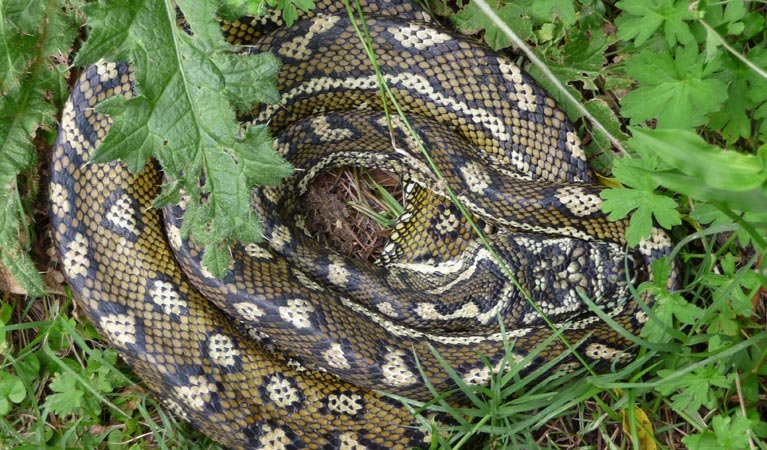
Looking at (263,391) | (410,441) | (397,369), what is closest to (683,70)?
(397,369)

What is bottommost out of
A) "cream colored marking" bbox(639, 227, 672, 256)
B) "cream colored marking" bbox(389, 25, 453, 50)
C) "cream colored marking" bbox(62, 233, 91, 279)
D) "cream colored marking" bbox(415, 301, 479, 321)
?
"cream colored marking" bbox(415, 301, 479, 321)

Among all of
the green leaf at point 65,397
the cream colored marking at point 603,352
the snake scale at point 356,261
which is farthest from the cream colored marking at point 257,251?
the cream colored marking at point 603,352

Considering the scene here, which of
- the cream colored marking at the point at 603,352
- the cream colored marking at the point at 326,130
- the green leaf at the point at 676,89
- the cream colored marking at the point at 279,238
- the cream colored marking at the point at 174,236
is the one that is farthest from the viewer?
the cream colored marking at the point at 326,130

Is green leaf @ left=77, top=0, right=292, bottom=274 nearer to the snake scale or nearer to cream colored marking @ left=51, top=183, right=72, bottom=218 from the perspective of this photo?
the snake scale

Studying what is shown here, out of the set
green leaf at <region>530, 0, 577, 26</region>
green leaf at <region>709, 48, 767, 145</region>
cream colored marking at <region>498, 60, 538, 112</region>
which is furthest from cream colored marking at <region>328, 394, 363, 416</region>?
green leaf at <region>709, 48, 767, 145</region>

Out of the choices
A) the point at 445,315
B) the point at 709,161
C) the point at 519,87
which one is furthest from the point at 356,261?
the point at 709,161

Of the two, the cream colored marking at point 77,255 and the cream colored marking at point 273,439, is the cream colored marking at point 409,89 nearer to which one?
the cream colored marking at point 77,255
